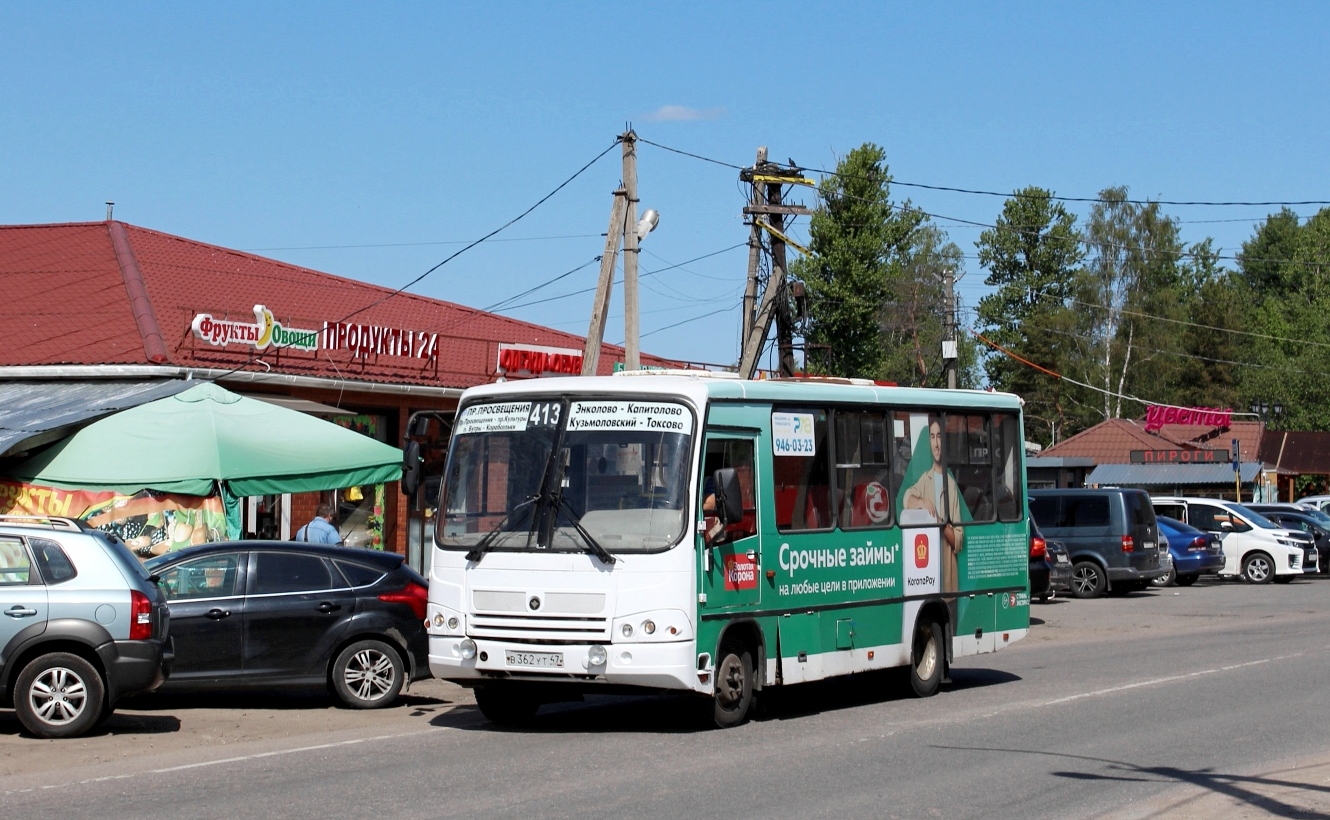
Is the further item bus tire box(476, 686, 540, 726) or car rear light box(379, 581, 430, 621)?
car rear light box(379, 581, 430, 621)

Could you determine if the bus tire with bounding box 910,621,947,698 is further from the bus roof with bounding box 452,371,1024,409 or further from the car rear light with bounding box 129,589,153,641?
the car rear light with bounding box 129,589,153,641

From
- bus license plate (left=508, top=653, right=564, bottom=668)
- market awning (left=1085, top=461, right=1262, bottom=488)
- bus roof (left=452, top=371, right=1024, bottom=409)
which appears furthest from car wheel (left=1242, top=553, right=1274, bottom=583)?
bus license plate (left=508, top=653, right=564, bottom=668)

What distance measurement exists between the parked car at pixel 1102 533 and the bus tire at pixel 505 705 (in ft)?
62.7

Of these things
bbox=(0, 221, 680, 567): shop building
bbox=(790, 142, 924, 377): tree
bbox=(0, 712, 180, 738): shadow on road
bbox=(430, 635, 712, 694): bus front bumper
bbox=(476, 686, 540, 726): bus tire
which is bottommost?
bbox=(0, 712, 180, 738): shadow on road

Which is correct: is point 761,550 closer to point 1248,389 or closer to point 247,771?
point 247,771

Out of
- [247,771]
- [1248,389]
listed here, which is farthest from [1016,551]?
[1248,389]

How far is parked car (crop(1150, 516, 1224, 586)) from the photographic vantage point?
33.3 metres

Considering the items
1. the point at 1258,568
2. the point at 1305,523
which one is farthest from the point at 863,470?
the point at 1305,523

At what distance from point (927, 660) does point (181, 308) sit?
45.2 ft

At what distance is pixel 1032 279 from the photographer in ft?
257

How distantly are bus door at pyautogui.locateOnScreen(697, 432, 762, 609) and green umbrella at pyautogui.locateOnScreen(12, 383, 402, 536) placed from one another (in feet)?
24.8

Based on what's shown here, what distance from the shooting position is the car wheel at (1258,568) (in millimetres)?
35188

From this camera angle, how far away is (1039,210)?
76.4 m

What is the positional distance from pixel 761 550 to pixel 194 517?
28.4ft
